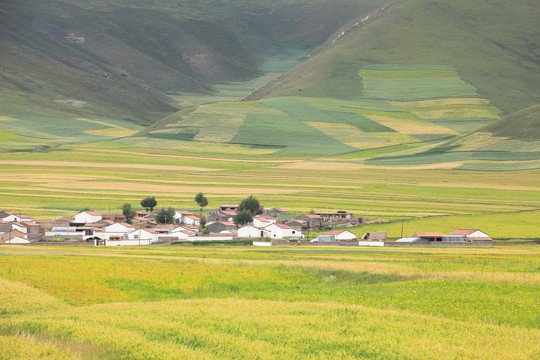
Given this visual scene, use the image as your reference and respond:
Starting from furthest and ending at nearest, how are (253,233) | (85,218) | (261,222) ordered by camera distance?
(85,218), (261,222), (253,233)

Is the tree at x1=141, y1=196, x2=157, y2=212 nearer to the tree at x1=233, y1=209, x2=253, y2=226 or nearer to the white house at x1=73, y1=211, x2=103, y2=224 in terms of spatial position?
the white house at x1=73, y1=211, x2=103, y2=224

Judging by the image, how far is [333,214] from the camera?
118625mm

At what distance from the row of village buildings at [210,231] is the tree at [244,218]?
991mm

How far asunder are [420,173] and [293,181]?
121 ft

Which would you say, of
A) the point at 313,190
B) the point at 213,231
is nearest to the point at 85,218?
the point at 213,231

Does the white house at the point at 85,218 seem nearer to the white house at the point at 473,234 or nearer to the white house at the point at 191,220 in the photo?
the white house at the point at 191,220

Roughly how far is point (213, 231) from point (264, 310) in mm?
84031

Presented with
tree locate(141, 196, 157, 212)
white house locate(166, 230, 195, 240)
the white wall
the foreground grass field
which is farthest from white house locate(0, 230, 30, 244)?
the white wall

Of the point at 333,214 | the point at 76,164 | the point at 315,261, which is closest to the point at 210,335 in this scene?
the point at 315,261

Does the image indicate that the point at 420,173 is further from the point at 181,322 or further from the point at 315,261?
the point at 181,322

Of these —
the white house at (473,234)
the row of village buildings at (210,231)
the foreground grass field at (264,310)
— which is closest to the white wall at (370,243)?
the row of village buildings at (210,231)

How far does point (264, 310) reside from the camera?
33.1 meters

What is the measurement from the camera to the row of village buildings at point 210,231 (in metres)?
93.2

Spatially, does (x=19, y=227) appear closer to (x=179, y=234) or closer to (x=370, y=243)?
(x=179, y=234)
